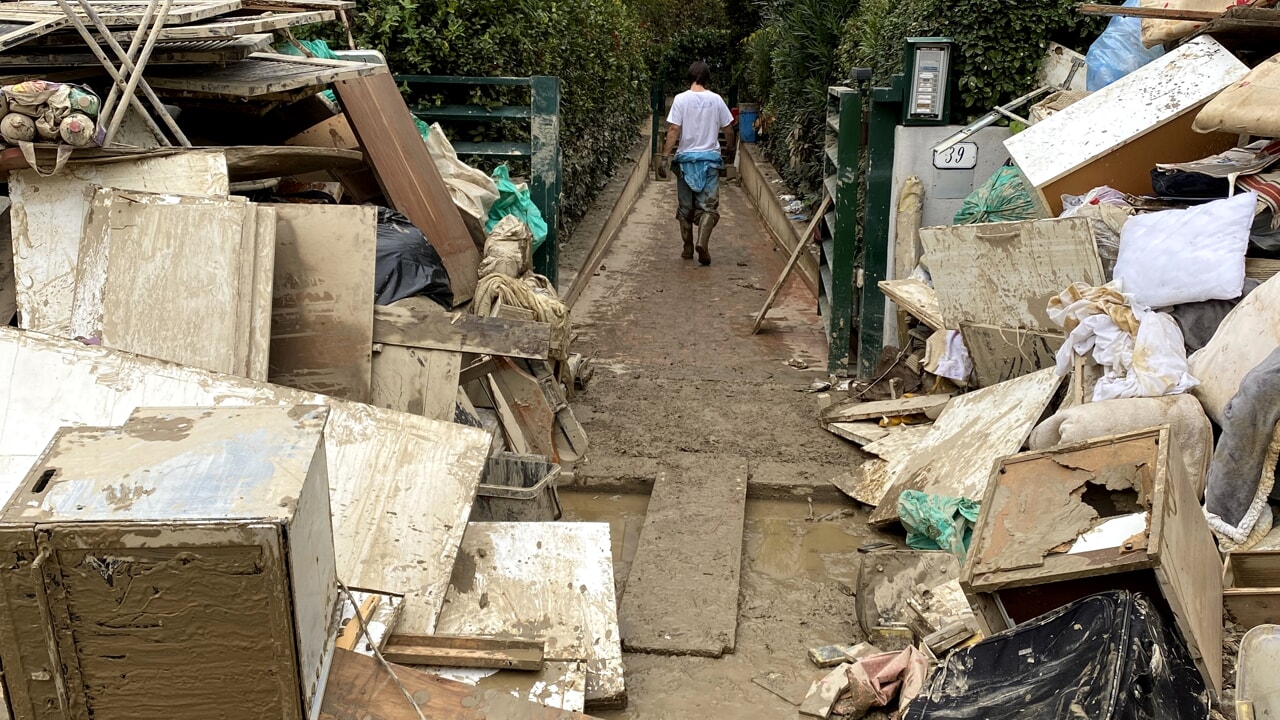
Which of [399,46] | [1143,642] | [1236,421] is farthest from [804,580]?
[399,46]

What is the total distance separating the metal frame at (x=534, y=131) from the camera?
7.09m

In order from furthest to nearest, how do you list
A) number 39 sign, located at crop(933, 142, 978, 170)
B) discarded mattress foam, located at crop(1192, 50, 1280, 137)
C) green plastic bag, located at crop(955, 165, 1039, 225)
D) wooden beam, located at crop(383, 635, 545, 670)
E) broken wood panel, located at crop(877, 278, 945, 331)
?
number 39 sign, located at crop(933, 142, 978, 170) < broken wood panel, located at crop(877, 278, 945, 331) < green plastic bag, located at crop(955, 165, 1039, 225) < discarded mattress foam, located at crop(1192, 50, 1280, 137) < wooden beam, located at crop(383, 635, 545, 670)

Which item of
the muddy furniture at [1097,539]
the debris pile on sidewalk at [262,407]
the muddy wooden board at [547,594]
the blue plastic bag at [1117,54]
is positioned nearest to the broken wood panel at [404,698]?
the debris pile on sidewalk at [262,407]

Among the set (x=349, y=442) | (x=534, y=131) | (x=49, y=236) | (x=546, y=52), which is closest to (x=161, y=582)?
(x=349, y=442)

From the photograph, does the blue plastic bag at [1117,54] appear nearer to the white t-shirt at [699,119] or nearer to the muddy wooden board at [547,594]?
the muddy wooden board at [547,594]

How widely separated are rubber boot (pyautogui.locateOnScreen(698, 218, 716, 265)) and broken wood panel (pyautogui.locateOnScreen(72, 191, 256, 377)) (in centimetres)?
721

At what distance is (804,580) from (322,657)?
2.39 m

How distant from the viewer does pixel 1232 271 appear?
167 inches

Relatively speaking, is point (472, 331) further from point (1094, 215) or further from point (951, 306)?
point (1094, 215)

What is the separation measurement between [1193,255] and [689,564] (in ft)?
7.83

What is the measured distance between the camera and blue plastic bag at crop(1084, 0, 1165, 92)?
19.6 ft

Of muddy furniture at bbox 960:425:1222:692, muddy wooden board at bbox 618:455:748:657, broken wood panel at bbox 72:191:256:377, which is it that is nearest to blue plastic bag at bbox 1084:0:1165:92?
muddy wooden board at bbox 618:455:748:657

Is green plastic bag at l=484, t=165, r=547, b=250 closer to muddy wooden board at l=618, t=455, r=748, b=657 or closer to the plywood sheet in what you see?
muddy wooden board at l=618, t=455, r=748, b=657

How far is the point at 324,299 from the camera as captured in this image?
15.0ft
